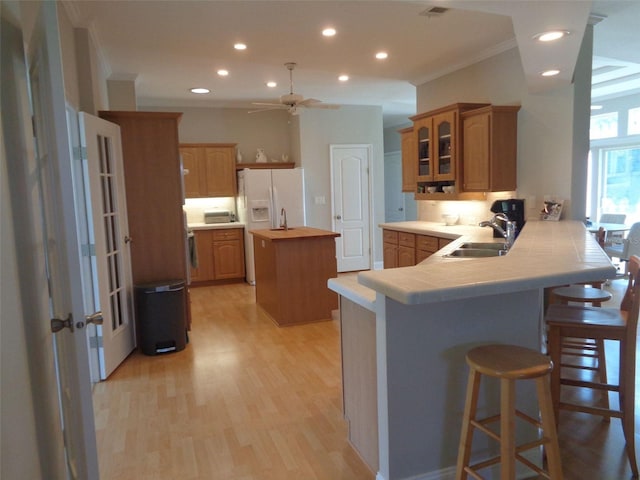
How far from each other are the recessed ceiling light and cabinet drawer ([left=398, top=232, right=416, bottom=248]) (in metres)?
2.75

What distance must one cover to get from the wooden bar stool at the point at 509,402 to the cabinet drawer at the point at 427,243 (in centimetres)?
303

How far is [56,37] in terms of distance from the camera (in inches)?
53.0

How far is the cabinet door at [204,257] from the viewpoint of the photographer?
22.2ft

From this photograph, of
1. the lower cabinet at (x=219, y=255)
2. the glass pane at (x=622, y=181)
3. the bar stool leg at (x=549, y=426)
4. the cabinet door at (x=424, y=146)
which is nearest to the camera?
the bar stool leg at (x=549, y=426)

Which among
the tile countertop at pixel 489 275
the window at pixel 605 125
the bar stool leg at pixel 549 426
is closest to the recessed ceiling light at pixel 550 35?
the tile countertop at pixel 489 275

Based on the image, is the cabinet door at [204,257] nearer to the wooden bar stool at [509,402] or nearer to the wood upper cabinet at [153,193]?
the wood upper cabinet at [153,193]

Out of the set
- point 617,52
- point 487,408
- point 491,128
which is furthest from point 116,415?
point 617,52

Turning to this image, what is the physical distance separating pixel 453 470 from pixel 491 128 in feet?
11.0

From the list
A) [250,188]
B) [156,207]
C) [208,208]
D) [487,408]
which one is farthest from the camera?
[208,208]

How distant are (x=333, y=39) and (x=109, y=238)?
2597 millimetres

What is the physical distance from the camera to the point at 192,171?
6.82m

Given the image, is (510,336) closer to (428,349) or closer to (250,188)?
(428,349)

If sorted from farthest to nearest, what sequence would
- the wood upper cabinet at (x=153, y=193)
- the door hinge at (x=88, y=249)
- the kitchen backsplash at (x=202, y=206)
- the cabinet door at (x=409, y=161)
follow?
the kitchen backsplash at (x=202, y=206) < the cabinet door at (x=409, y=161) < the wood upper cabinet at (x=153, y=193) < the door hinge at (x=88, y=249)

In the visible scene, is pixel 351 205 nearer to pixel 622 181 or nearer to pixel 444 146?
pixel 444 146
